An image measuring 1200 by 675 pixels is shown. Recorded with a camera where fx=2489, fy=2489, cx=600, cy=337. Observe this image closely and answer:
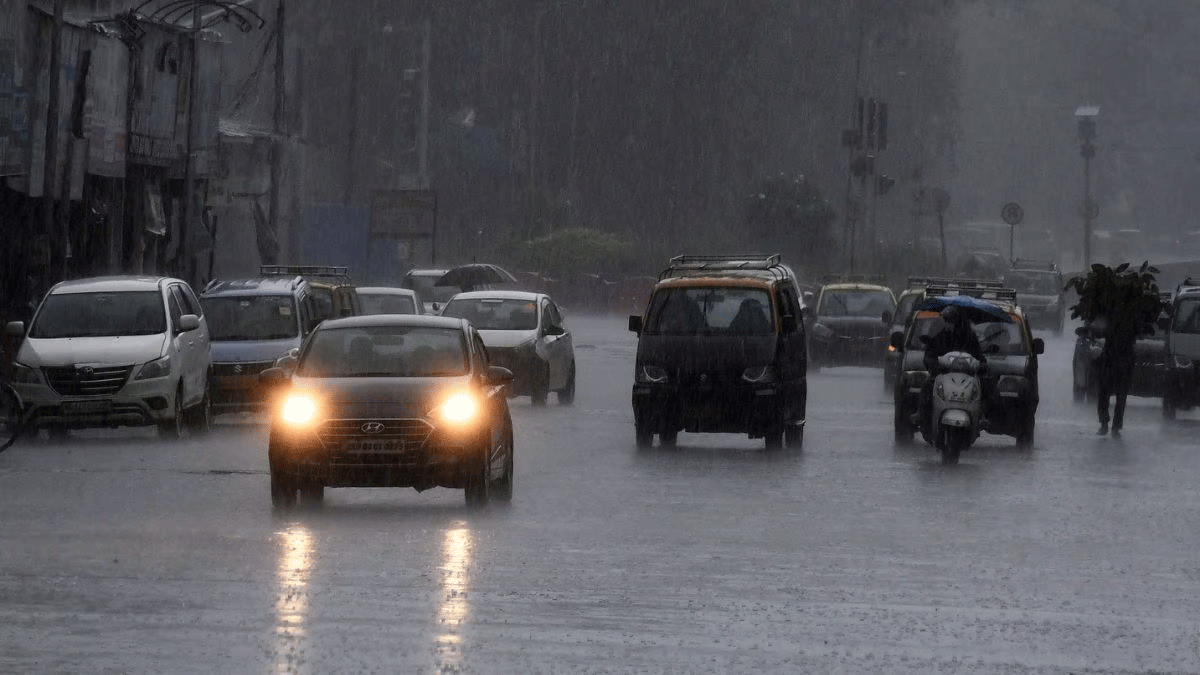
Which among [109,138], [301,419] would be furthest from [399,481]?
[109,138]

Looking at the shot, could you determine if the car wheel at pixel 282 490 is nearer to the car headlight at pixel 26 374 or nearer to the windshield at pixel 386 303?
the car headlight at pixel 26 374

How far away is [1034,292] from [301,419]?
45.7m

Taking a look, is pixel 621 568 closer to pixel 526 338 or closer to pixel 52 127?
pixel 526 338

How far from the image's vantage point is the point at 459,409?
56.7 feet

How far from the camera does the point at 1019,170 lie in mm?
193750

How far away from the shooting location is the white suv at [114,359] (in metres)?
25.2

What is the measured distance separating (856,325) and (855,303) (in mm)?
1556

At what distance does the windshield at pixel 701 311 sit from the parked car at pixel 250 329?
5182 mm

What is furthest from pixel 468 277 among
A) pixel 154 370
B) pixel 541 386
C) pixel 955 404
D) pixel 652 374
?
pixel 955 404

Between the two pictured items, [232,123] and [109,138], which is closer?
[109,138]

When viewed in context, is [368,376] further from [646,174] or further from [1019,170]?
[1019,170]

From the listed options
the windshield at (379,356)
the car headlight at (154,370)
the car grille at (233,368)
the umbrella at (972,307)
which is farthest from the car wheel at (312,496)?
the car grille at (233,368)

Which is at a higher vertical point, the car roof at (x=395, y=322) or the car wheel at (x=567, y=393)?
the car roof at (x=395, y=322)

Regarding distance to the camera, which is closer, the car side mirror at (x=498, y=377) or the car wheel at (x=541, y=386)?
the car side mirror at (x=498, y=377)
